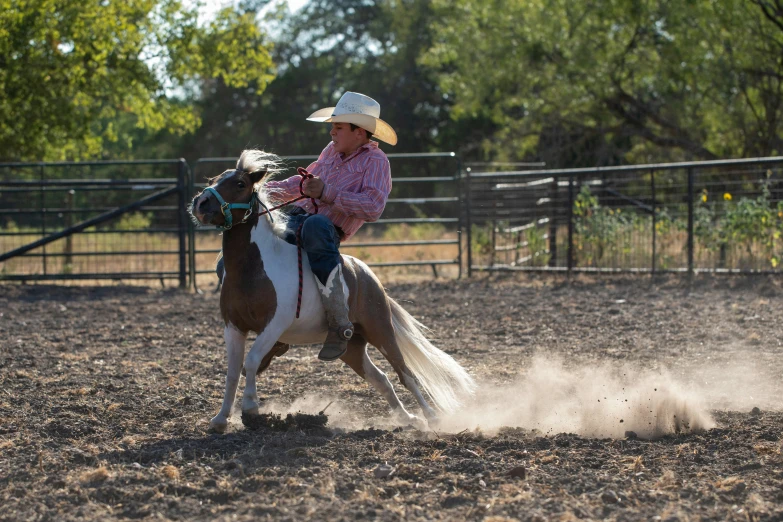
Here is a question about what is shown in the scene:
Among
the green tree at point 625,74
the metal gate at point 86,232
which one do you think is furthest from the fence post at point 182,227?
the green tree at point 625,74

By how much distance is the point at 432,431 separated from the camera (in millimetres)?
4738

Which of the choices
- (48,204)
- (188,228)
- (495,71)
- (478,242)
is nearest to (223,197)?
(188,228)

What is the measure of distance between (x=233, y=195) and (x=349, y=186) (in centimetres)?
67

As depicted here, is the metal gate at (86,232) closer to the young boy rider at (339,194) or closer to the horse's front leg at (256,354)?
the young boy rider at (339,194)

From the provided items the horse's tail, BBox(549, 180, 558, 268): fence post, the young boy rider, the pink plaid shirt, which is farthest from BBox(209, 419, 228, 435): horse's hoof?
BBox(549, 180, 558, 268): fence post

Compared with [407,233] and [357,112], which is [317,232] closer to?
[357,112]

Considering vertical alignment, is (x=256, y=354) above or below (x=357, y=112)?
below

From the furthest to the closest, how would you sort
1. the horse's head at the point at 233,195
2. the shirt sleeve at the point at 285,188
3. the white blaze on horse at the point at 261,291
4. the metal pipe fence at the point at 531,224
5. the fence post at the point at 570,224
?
the fence post at the point at 570,224 < the metal pipe fence at the point at 531,224 < the shirt sleeve at the point at 285,188 < the white blaze on horse at the point at 261,291 < the horse's head at the point at 233,195

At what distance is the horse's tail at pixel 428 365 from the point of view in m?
5.17

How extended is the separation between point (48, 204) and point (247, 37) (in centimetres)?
483

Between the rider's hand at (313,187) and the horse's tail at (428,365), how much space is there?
882 millimetres

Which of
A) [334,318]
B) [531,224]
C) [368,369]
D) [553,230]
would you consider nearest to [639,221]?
[553,230]

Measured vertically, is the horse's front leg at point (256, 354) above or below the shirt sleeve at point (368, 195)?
below

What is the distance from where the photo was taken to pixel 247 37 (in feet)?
55.0
